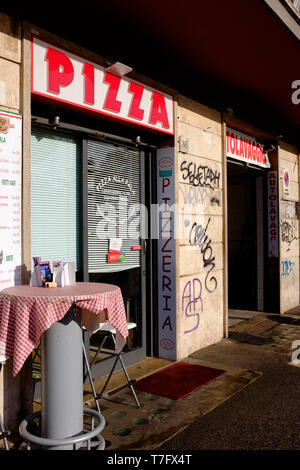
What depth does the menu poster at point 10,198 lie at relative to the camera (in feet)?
10.7

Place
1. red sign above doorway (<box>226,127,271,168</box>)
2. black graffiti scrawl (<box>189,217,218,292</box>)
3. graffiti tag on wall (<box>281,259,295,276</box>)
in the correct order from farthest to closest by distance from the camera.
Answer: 1. graffiti tag on wall (<box>281,259,295,276</box>)
2. red sign above doorway (<box>226,127,271,168</box>)
3. black graffiti scrawl (<box>189,217,218,292</box>)

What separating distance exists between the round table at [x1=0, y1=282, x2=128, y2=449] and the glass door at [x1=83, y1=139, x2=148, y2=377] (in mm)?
1529

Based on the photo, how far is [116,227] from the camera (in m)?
4.87

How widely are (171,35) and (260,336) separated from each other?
4.56 metres

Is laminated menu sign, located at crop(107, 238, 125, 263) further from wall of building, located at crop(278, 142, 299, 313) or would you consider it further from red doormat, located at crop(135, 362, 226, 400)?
wall of building, located at crop(278, 142, 299, 313)

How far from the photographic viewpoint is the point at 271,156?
8125 mm

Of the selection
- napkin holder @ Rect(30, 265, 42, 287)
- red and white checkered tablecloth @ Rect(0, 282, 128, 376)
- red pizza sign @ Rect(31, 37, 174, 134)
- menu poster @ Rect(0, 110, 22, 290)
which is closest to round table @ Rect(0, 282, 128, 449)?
red and white checkered tablecloth @ Rect(0, 282, 128, 376)

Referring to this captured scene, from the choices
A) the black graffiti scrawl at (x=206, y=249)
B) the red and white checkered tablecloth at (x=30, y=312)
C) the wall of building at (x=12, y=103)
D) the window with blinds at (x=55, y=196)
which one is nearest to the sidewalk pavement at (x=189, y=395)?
the wall of building at (x=12, y=103)

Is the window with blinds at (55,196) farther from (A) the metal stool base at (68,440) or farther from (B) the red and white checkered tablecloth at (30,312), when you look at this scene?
(A) the metal stool base at (68,440)

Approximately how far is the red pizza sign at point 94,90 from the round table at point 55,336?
1.91 meters

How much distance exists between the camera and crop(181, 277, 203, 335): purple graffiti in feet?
17.5

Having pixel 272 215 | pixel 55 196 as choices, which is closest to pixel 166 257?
pixel 55 196
